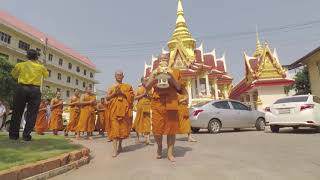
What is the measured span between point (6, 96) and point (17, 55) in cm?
1310

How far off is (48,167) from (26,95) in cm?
268

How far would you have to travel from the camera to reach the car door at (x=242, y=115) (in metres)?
14.3

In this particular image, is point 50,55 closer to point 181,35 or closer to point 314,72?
point 181,35

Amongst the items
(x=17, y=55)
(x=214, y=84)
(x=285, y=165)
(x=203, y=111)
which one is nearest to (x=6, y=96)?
(x=17, y=55)

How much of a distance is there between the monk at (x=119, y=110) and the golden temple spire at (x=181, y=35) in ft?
106

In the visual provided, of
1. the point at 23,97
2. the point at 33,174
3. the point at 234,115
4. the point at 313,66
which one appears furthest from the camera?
the point at 313,66

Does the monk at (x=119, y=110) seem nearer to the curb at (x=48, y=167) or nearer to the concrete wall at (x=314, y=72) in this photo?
the curb at (x=48, y=167)

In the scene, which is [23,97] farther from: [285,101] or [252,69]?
[252,69]

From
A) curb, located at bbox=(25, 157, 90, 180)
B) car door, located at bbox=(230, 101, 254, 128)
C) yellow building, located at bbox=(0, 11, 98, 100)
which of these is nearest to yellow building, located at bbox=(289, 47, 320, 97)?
car door, located at bbox=(230, 101, 254, 128)

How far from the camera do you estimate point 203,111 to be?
13.5m

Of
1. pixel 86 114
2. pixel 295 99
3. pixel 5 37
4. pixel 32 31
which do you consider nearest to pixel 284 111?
pixel 295 99

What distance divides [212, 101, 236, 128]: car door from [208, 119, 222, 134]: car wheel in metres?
0.18

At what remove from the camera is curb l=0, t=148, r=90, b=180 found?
4.11 meters

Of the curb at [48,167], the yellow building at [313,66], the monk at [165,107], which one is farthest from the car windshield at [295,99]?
the yellow building at [313,66]
